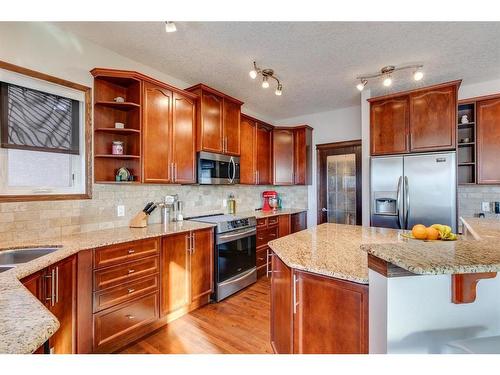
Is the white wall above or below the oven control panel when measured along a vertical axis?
above

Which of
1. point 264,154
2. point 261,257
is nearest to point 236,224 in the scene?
point 261,257

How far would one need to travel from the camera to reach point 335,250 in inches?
62.4

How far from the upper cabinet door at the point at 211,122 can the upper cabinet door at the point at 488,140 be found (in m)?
3.17

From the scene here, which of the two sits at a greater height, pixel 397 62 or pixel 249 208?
pixel 397 62

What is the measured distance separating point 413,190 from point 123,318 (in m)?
3.27

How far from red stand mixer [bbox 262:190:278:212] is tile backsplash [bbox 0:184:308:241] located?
980 millimetres

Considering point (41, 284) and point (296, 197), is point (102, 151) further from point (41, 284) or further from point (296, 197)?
point (296, 197)

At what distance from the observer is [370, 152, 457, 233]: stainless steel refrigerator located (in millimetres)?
2711

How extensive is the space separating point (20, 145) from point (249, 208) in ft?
10.1

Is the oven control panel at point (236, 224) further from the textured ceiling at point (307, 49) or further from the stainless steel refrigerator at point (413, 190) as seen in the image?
the textured ceiling at point (307, 49)

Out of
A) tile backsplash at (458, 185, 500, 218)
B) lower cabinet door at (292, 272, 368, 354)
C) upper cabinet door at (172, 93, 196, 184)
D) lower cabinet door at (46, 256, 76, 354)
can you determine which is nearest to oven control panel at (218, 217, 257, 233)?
upper cabinet door at (172, 93, 196, 184)

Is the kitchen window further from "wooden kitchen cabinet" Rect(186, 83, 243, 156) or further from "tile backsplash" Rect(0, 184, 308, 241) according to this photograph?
"wooden kitchen cabinet" Rect(186, 83, 243, 156)

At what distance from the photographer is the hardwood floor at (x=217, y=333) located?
1.94 meters
